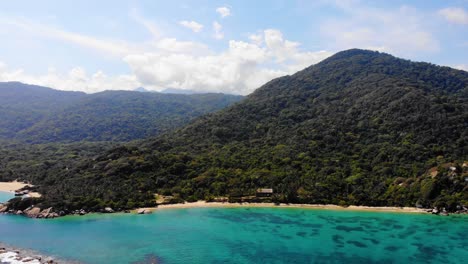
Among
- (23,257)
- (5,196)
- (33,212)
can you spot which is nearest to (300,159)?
(33,212)

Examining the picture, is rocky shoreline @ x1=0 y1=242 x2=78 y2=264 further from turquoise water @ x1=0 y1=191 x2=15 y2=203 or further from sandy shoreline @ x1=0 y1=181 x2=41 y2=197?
sandy shoreline @ x1=0 y1=181 x2=41 y2=197

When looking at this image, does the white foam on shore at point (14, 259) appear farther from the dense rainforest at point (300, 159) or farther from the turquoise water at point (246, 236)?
the dense rainforest at point (300, 159)

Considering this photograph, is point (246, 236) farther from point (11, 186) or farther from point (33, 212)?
point (11, 186)

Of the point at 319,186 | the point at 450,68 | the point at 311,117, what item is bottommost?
the point at 319,186

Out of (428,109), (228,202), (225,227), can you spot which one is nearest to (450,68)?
(428,109)

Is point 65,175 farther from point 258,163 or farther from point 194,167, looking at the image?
point 258,163

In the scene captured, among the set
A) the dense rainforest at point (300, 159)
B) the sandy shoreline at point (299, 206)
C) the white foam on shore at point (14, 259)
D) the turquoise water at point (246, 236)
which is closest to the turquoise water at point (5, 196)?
the dense rainforest at point (300, 159)
